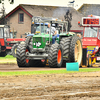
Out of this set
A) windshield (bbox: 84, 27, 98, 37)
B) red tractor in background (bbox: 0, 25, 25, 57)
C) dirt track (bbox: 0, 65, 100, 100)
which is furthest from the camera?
red tractor in background (bbox: 0, 25, 25, 57)

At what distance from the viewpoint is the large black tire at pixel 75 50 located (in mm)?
18094

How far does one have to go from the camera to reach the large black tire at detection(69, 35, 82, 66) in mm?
18094

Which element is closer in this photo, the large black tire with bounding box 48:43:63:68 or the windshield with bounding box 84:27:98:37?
the large black tire with bounding box 48:43:63:68

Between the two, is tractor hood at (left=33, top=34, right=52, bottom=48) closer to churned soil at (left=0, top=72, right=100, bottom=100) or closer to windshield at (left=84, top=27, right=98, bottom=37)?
windshield at (left=84, top=27, right=98, bottom=37)

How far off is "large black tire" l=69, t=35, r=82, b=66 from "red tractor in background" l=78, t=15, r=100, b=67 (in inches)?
49.4

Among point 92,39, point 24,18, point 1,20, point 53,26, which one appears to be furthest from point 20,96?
point 24,18

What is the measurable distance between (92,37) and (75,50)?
4.37m

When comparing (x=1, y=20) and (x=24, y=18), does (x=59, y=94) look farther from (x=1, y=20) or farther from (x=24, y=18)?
(x=24, y=18)

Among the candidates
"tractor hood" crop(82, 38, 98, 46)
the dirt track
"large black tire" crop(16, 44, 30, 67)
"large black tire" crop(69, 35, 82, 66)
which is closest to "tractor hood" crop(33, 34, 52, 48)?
"large black tire" crop(16, 44, 30, 67)

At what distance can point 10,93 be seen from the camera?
868 centimetres

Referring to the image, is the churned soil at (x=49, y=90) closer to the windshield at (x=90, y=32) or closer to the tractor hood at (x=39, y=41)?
the tractor hood at (x=39, y=41)

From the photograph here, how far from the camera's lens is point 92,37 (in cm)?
2325

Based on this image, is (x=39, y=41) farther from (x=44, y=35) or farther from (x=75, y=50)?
(x=75, y=50)

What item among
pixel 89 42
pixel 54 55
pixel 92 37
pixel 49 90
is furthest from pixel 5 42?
pixel 49 90
